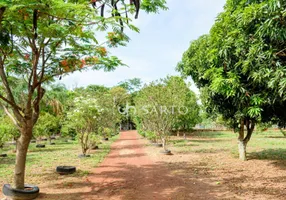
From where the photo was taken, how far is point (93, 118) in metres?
12.1

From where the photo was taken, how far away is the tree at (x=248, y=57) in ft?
17.0

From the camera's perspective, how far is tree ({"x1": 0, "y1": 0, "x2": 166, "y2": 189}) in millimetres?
3732

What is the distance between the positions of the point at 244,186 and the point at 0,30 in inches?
259

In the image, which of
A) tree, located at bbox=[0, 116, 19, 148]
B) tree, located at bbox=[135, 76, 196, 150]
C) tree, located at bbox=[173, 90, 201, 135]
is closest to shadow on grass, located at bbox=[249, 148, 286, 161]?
tree, located at bbox=[135, 76, 196, 150]

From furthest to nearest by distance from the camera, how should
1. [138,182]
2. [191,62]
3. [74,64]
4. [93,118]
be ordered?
[93,118] < [191,62] < [138,182] < [74,64]

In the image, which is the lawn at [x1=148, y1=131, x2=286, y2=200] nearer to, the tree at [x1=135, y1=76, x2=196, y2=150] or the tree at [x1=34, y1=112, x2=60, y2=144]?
the tree at [x1=135, y1=76, x2=196, y2=150]

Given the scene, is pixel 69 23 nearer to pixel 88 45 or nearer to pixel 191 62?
pixel 88 45

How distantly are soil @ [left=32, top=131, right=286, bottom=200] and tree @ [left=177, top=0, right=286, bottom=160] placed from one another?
1.96 m

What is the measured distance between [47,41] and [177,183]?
16.4ft

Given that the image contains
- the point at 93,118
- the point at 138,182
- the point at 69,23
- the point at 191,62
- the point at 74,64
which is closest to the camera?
the point at 69,23

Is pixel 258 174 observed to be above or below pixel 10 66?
below

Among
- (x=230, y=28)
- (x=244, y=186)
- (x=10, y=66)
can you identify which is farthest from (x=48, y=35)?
(x=244, y=186)

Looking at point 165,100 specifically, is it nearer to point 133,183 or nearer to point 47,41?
point 133,183

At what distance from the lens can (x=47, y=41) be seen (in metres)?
5.46
